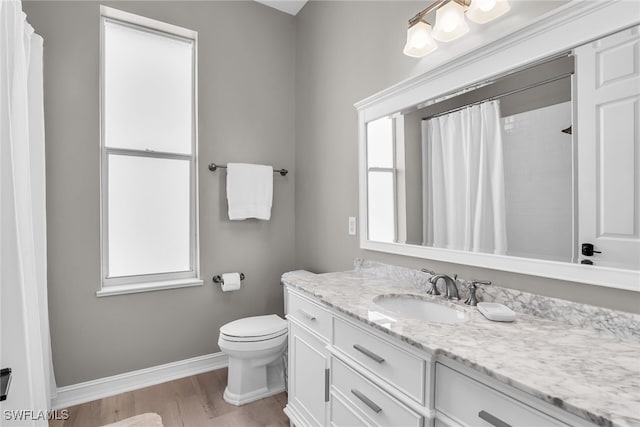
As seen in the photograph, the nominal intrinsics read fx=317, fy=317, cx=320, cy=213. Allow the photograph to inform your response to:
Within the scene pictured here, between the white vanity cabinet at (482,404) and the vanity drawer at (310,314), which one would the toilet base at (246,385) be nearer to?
the vanity drawer at (310,314)

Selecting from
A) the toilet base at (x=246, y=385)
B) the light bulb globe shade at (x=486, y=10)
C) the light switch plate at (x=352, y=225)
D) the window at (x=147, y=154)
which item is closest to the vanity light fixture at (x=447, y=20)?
the light bulb globe shade at (x=486, y=10)

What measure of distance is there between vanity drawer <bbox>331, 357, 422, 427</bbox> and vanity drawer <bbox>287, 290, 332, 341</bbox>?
137 mm

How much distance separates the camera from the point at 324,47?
2.43 meters

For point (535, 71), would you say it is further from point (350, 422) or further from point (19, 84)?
point (19, 84)

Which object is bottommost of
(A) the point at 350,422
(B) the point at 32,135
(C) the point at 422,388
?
(A) the point at 350,422

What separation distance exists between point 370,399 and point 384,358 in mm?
192

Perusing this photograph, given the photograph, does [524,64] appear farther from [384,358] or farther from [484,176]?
[384,358]

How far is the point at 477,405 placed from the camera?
0.81 metres

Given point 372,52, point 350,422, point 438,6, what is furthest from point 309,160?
point 350,422

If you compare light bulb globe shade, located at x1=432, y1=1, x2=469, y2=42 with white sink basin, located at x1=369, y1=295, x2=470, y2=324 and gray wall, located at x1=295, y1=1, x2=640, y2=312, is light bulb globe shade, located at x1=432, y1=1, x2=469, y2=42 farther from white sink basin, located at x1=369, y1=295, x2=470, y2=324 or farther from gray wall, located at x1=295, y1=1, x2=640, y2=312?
white sink basin, located at x1=369, y1=295, x2=470, y2=324

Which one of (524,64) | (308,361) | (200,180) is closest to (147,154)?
(200,180)

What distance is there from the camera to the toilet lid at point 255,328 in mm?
2020

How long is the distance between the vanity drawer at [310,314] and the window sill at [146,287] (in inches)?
40.1

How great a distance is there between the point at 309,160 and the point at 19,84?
5.83 feet
